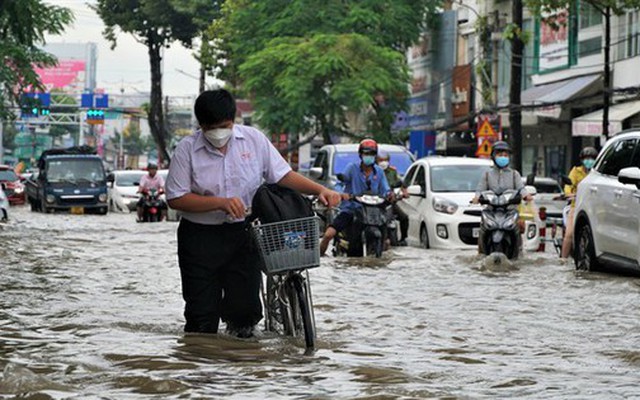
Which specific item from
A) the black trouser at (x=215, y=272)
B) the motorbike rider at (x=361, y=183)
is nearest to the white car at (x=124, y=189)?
the motorbike rider at (x=361, y=183)

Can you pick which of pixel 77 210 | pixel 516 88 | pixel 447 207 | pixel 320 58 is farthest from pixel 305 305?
pixel 320 58

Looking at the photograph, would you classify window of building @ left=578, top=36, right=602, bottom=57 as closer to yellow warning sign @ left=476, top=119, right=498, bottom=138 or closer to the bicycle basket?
yellow warning sign @ left=476, top=119, right=498, bottom=138

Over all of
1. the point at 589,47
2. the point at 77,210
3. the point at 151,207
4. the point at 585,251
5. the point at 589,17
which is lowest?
the point at 77,210

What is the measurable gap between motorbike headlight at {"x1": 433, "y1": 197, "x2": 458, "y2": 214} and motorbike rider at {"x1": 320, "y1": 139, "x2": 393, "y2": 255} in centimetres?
441

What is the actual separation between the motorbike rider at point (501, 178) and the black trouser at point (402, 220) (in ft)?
19.5

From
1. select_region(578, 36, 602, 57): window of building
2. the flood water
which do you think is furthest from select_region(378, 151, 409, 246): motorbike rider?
select_region(578, 36, 602, 57): window of building

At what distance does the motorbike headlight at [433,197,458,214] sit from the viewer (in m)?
24.2

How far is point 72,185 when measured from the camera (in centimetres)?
4747

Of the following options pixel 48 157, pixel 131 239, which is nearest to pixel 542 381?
pixel 131 239

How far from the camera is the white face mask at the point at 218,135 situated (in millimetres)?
9188

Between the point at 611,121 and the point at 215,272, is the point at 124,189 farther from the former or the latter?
the point at 215,272

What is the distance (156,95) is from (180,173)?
234ft

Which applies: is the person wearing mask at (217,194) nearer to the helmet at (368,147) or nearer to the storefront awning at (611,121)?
the helmet at (368,147)

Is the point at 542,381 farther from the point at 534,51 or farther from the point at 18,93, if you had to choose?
the point at 534,51
